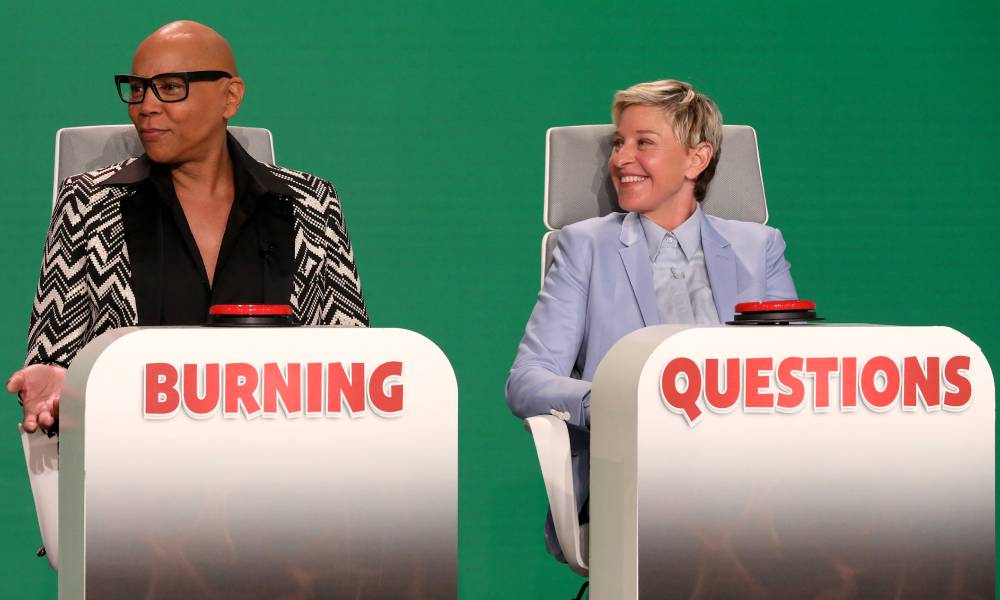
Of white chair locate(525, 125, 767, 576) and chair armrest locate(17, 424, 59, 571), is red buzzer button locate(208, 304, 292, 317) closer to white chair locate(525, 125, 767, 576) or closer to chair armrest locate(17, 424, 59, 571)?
chair armrest locate(17, 424, 59, 571)

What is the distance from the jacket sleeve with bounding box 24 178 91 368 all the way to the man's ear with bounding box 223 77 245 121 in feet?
1.03

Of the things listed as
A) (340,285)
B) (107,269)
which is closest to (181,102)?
(107,269)

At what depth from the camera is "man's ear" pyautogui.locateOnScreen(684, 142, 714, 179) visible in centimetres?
291

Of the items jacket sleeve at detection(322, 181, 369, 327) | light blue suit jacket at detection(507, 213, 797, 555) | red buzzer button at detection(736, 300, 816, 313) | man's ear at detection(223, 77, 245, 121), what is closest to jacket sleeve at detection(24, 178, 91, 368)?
man's ear at detection(223, 77, 245, 121)

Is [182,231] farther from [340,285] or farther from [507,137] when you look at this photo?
[507,137]

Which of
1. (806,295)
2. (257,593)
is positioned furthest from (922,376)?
(806,295)

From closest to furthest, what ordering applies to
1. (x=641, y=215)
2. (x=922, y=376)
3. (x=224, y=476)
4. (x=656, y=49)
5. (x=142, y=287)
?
(x=224, y=476), (x=922, y=376), (x=142, y=287), (x=641, y=215), (x=656, y=49)

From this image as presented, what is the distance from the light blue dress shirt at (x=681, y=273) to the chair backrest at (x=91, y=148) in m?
1.05

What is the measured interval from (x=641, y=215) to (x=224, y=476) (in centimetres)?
128

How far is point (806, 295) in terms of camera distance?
383 cm

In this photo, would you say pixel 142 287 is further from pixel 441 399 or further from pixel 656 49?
pixel 656 49

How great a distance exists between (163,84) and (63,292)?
414 mm

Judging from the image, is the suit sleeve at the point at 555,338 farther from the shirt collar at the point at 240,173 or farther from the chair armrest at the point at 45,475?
the chair armrest at the point at 45,475

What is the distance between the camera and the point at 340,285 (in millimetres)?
2670
